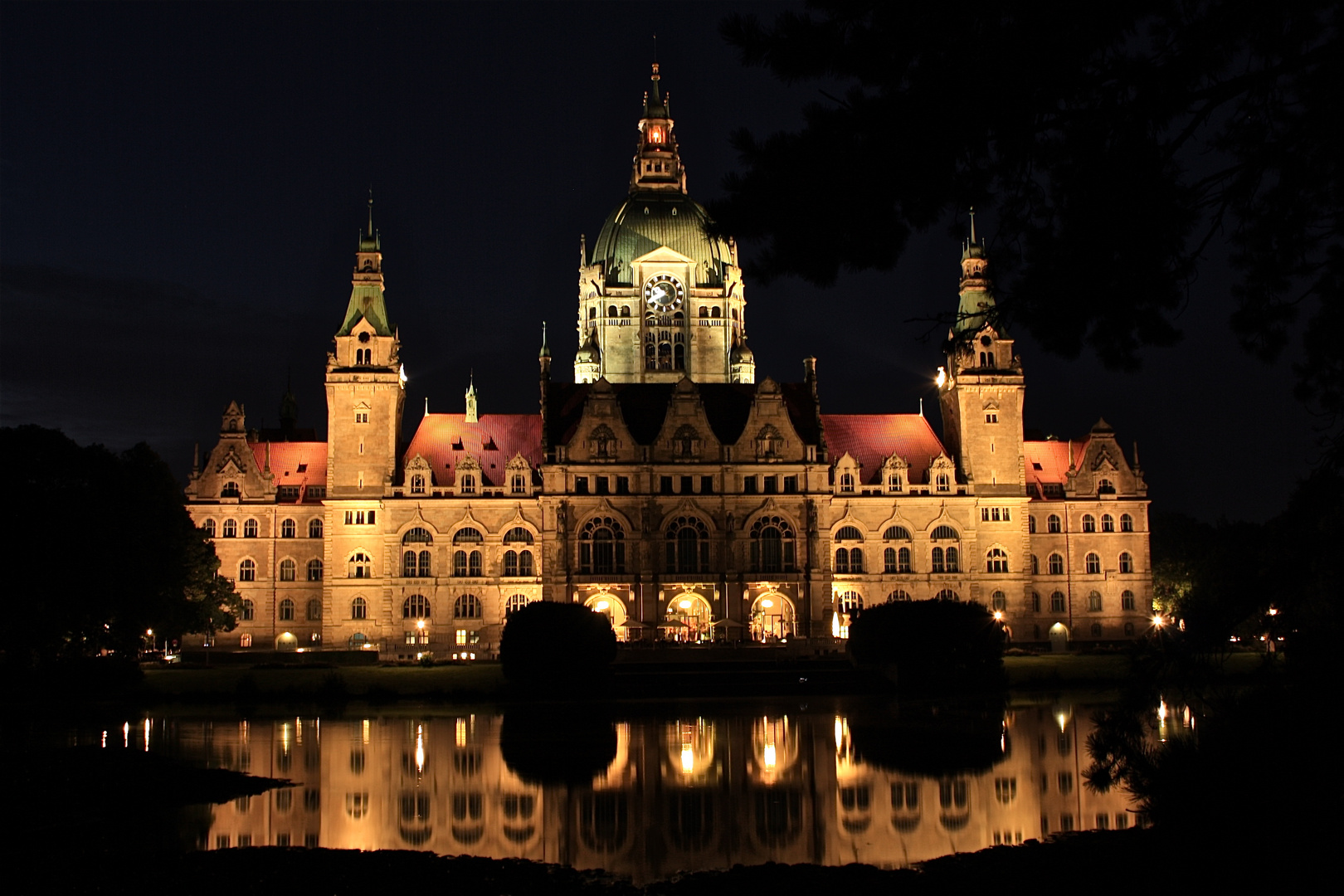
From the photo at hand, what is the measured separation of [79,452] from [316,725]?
19.4m

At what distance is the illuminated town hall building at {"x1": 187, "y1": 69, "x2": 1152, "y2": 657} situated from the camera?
8688 centimetres

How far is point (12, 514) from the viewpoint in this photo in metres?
53.6

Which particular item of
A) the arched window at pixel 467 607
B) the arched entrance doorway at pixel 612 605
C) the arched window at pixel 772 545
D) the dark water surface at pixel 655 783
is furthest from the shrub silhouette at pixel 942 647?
the arched window at pixel 467 607

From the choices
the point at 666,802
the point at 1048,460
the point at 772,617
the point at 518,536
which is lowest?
the point at 666,802

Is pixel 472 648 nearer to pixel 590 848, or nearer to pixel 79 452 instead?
pixel 79 452

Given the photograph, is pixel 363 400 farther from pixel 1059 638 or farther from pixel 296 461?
pixel 1059 638

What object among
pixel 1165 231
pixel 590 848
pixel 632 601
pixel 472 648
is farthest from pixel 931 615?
pixel 1165 231

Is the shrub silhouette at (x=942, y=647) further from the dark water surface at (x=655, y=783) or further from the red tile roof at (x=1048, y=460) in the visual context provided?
the red tile roof at (x=1048, y=460)

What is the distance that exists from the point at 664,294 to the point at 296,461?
33.1 m

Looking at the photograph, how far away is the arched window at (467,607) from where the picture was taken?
88.9 m

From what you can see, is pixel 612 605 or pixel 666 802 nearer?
pixel 666 802

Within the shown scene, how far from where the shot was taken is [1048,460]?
9625 centimetres

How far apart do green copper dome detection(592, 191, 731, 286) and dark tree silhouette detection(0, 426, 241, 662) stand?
51527 mm

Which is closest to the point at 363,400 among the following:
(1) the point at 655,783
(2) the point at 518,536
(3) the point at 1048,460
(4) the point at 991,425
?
(2) the point at 518,536
